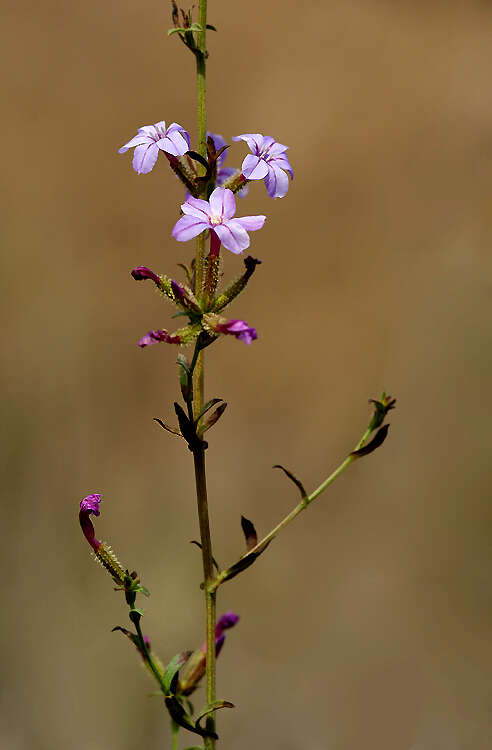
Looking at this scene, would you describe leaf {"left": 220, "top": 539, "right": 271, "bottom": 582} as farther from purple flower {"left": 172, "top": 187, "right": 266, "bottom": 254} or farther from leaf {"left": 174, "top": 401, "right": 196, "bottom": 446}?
purple flower {"left": 172, "top": 187, "right": 266, "bottom": 254}

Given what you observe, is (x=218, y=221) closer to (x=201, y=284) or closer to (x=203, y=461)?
(x=201, y=284)

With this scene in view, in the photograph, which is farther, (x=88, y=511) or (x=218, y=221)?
(x=88, y=511)

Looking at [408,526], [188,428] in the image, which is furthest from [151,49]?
[188,428]

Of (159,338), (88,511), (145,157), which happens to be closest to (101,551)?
(88,511)

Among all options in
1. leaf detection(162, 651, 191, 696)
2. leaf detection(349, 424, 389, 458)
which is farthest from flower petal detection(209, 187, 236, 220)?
leaf detection(162, 651, 191, 696)

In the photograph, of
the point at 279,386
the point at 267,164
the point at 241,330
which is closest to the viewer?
the point at 241,330

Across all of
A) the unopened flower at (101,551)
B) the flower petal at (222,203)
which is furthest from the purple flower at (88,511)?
the flower petal at (222,203)

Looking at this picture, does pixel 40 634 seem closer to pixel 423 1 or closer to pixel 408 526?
pixel 408 526
